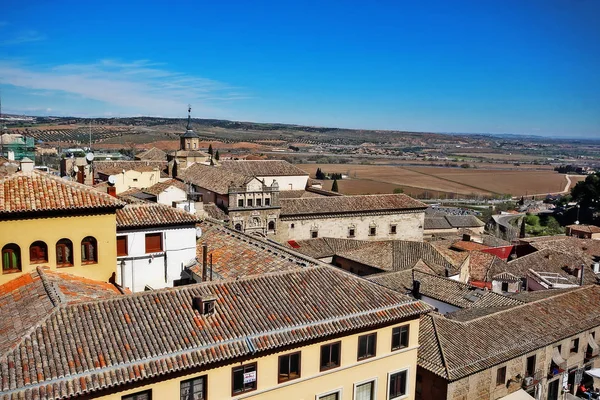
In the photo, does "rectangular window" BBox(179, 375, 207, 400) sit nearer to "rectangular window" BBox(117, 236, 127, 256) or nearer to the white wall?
the white wall

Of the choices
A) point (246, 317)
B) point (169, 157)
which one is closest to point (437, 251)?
point (246, 317)

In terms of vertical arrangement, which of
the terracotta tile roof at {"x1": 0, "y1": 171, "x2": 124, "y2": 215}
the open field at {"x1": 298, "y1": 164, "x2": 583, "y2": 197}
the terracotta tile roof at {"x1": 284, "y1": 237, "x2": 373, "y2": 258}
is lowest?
the open field at {"x1": 298, "y1": 164, "x2": 583, "y2": 197}

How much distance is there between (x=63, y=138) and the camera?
150m

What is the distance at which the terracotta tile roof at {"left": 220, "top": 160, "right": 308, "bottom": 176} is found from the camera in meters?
57.0

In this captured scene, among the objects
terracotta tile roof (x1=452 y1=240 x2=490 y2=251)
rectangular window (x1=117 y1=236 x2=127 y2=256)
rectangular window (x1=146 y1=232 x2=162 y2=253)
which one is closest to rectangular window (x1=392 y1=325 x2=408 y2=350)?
rectangular window (x1=146 y1=232 x2=162 y2=253)

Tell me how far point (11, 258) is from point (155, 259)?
5.45 m

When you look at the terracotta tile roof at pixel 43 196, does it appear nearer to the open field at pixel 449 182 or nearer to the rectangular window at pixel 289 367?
the rectangular window at pixel 289 367

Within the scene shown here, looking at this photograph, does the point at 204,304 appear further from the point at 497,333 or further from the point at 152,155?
the point at 152,155

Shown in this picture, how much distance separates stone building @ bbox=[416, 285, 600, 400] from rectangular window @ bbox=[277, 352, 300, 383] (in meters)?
6.81

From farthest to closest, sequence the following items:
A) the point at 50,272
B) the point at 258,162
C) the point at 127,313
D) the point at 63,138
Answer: the point at 63,138 < the point at 258,162 < the point at 50,272 < the point at 127,313

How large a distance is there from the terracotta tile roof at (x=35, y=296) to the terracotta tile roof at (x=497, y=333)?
12.2 meters

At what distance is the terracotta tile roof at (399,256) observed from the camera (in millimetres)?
35562

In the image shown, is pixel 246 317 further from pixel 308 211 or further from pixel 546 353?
pixel 308 211

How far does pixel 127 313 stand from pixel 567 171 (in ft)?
671
